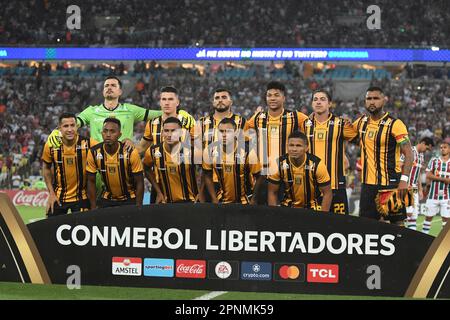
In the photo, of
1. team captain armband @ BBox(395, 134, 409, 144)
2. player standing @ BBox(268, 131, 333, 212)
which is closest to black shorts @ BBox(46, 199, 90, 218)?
player standing @ BBox(268, 131, 333, 212)

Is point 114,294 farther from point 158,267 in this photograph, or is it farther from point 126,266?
point 158,267

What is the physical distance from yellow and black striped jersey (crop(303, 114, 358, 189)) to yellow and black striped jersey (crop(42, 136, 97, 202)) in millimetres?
2322

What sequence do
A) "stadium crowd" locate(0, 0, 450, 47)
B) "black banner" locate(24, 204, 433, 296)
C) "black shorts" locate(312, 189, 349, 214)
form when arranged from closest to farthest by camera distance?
1. "black banner" locate(24, 204, 433, 296)
2. "black shorts" locate(312, 189, 349, 214)
3. "stadium crowd" locate(0, 0, 450, 47)

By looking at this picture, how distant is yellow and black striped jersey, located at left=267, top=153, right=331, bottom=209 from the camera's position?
7.38 meters

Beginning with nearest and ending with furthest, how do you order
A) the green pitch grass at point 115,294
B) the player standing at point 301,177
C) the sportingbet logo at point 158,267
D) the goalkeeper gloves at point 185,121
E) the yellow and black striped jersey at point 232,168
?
1. the green pitch grass at point 115,294
2. the sportingbet logo at point 158,267
3. the player standing at point 301,177
4. the yellow and black striped jersey at point 232,168
5. the goalkeeper gloves at point 185,121

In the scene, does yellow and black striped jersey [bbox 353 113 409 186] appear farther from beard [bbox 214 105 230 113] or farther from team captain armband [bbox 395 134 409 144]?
beard [bbox 214 105 230 113]

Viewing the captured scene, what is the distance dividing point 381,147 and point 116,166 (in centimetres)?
271

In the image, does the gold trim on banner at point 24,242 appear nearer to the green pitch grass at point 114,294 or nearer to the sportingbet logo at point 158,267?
the green pitch grass at point 114,294

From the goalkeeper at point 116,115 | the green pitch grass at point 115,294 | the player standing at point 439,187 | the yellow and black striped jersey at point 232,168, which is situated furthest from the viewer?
the player standing at point 439,187

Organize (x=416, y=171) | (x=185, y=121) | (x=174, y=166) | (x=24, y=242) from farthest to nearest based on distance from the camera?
(x=416, y=171)
(x=185, y=121)
(x=174, y=166)
(x=24, y=242)

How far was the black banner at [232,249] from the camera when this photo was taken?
6664 mm

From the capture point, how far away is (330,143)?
26.8 feet

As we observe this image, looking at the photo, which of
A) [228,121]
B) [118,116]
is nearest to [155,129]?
[118,116]

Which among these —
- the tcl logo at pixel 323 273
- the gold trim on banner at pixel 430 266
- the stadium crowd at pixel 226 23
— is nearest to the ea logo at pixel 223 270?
the tcl logo at pixel 323 273
